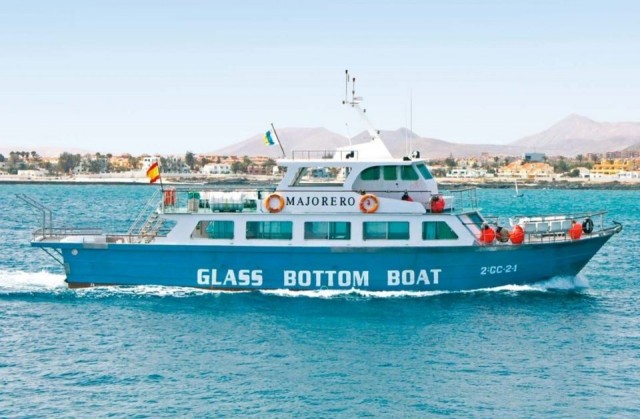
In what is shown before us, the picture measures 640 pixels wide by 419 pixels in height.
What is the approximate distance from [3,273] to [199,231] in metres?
10.5

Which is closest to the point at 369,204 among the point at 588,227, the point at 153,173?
the point at 153,173

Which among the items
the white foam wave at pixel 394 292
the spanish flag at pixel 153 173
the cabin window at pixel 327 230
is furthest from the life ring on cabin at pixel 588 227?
the spanish flag at pixel 153 173

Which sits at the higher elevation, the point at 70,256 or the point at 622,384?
the point at 70,256

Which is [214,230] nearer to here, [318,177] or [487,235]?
[318,177]

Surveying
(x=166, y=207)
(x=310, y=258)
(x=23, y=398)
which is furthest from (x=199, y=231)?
(x=23, y=398)

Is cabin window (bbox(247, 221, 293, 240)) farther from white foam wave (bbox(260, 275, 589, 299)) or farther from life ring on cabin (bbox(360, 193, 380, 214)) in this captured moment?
life ring on cabin (bbox(360, 193, 380, 214))

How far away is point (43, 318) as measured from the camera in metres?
27.7

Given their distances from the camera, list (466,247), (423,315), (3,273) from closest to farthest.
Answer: (423,315)
(466,247)
(3,273)

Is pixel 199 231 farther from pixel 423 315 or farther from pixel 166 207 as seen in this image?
pixel 423 315

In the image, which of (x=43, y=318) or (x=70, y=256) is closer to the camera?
(x=43, y=318)

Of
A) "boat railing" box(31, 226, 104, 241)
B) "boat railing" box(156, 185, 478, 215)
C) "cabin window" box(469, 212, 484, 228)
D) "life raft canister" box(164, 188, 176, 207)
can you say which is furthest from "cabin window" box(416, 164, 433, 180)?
"boat railing" box(31, 226, 104, 241)

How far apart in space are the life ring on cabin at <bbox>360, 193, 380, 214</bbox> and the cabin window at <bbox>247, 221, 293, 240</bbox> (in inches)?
99.5

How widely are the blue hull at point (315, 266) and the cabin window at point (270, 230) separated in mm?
586

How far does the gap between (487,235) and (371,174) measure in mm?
4513
